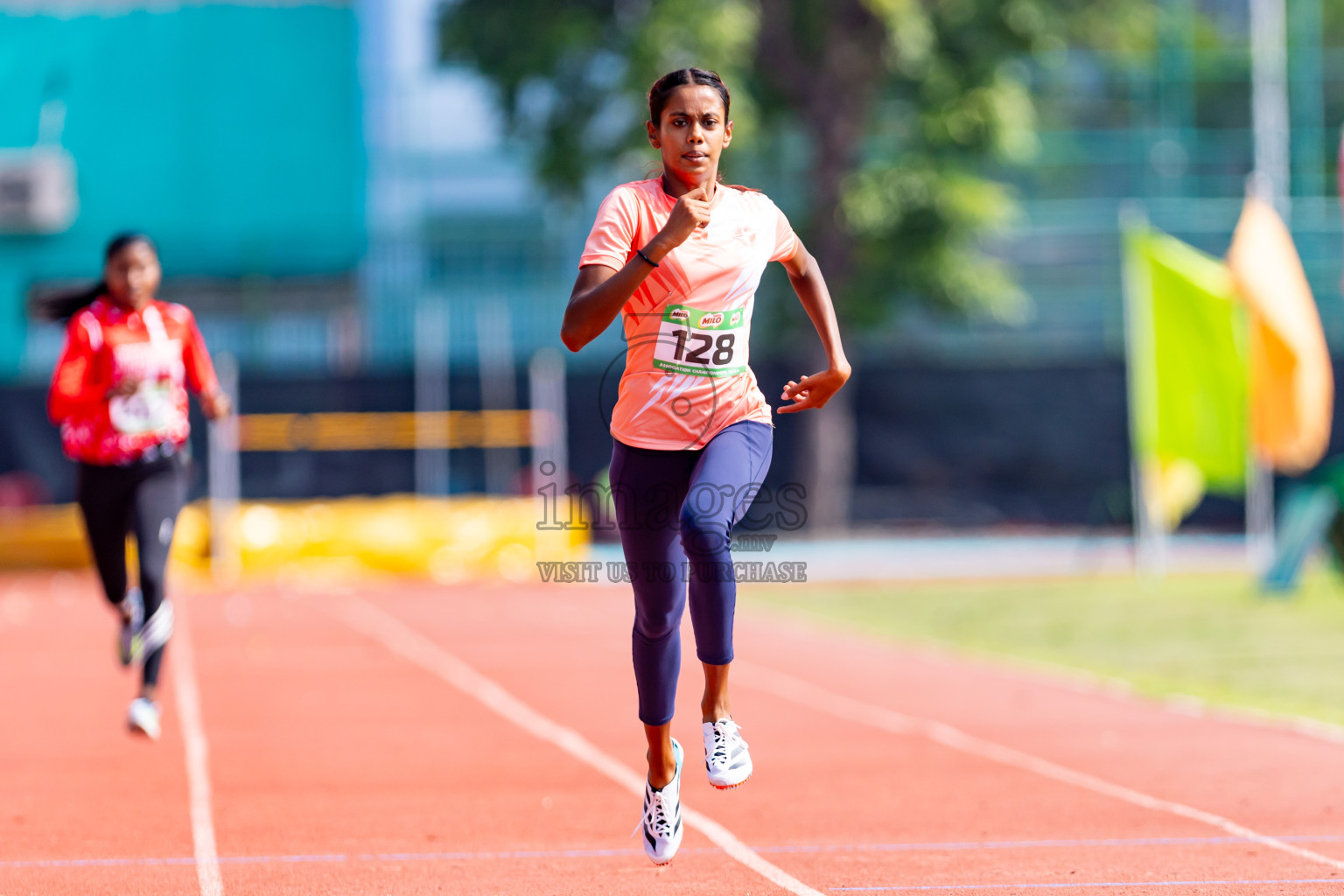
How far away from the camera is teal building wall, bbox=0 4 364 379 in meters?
32.8

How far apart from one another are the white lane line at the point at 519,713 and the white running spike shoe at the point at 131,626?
1930 millimetres

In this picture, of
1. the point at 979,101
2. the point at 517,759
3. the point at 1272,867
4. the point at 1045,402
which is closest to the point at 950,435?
the point at 1045,402

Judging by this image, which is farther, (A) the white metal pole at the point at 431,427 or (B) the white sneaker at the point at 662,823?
(A) the white metal pole at the point at 431,427

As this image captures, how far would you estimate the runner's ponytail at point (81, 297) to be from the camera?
8.11m

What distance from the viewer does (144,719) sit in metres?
8.14

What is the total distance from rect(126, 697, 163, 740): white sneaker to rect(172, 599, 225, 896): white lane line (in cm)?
22

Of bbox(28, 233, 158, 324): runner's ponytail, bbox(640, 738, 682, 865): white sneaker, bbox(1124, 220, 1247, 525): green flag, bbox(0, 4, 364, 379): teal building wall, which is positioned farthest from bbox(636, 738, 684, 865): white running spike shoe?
bbox(0, 4, 364, 379): teal building wall

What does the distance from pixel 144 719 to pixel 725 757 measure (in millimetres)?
3781

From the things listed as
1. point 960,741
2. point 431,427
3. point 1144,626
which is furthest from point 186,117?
point 960,741

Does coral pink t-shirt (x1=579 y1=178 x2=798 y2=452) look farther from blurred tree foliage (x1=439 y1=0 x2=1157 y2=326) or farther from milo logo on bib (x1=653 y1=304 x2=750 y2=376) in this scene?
blurred tree foliage (x1=439 y1=0 x2=1157 y2=326)

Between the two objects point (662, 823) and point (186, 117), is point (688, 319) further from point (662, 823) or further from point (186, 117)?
point (186, 117)

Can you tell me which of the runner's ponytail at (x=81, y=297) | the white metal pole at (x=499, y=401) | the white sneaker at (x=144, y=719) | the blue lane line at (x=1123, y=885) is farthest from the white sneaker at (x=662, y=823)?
the white metal pole at (x=499, y=401)

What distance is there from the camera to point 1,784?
25.1ft

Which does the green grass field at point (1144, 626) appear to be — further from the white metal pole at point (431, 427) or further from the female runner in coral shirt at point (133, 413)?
the female runner in coral shirt at point (133, 413)
